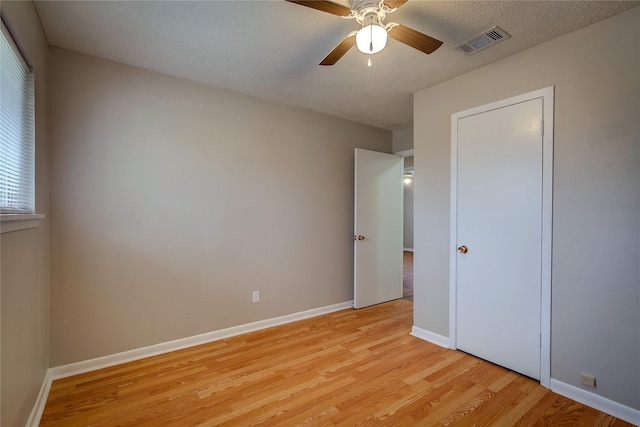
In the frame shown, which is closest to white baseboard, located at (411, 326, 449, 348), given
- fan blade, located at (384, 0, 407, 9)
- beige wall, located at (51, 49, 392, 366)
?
beige wall, located at (51, 49, 392, 366)

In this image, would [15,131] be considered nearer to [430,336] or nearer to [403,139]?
Answer: [430,336]

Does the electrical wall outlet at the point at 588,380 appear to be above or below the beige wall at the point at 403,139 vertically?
below

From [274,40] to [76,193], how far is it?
195cm

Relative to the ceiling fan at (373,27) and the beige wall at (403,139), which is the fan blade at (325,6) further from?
the beige wall at (403,139)

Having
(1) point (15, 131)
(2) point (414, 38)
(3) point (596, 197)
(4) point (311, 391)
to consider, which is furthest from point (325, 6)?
(4) point (311, 391)

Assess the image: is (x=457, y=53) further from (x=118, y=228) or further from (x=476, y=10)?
(x=118, y=228)

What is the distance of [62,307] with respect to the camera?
87.4 inches

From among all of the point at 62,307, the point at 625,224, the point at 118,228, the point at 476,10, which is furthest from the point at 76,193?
the point at 625,224

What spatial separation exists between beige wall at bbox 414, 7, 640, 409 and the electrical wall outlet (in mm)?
32

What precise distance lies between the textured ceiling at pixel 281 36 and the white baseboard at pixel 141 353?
2.45 m

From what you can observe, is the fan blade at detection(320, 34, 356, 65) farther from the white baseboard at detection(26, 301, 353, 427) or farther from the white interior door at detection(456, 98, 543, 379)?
the white baseboard at detection(26, 301, 353, 427)

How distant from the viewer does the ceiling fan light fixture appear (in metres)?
1.55

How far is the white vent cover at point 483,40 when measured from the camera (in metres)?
2.00

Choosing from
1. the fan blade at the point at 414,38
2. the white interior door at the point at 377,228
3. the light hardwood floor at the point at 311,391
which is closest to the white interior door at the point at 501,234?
the light hardwood floor at the point at 311,391
